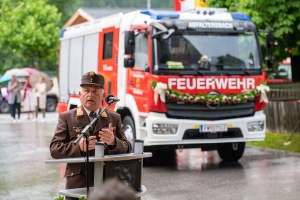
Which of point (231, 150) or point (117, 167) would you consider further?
point (231, 150)

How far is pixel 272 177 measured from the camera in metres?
12.9

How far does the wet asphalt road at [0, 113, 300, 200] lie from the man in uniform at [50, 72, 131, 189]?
4.67 m

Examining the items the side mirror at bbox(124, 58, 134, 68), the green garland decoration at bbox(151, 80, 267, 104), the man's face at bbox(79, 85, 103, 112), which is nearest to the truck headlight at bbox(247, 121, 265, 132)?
the green garland decoration at bbox(151, 80, 267, 104)

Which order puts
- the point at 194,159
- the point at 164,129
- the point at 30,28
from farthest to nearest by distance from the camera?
the point at 30,28
the point at 194,159
the point at 164,129

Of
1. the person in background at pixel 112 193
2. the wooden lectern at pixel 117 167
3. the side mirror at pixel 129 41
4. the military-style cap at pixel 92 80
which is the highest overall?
the side mirror at pixel 129 41

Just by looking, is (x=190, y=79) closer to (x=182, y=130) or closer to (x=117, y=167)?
(x=182, y=130)

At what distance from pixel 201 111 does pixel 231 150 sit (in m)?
1.65

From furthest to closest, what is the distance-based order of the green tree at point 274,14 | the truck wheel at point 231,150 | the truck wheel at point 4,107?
the truck wheel at point 4,107
the green tree at point 274,14
the truck wheel at point 231,150

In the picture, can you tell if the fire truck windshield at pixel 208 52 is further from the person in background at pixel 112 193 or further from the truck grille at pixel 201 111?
the person in background at pixel 112 193

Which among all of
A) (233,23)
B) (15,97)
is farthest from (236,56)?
(15,97)

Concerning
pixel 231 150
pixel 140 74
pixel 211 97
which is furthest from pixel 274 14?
pixel 140 74

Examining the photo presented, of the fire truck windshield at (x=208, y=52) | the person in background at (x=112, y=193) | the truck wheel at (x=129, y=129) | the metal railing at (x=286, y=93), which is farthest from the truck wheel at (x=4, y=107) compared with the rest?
the person in background at (x=112, y=193)

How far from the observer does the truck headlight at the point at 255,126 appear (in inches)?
563

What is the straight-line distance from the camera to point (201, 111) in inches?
549
